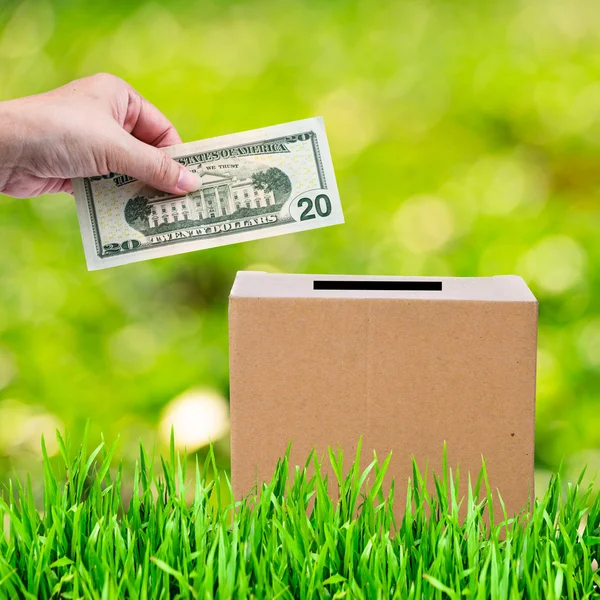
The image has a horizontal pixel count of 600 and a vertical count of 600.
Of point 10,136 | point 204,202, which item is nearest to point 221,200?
point 204,202

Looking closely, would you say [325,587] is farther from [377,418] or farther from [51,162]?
[51,162]

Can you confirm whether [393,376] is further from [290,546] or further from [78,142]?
[78,142]

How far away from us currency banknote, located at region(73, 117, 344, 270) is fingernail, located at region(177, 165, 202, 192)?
0.02m

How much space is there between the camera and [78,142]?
3.23 ft

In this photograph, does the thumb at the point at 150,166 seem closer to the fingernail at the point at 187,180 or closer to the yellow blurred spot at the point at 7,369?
the fingernail at the point at 187,180

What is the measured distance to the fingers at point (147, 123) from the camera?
1166mm

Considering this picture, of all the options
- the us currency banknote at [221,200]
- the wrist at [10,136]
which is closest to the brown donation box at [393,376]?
the us currency banknote at [221,200]

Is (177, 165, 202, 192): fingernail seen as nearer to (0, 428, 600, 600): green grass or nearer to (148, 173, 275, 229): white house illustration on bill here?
(148, 173, 275, 229): white house illustration on bill

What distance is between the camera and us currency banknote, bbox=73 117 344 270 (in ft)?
3.57

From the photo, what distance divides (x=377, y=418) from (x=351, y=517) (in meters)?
0.12

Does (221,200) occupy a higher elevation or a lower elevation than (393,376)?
higher

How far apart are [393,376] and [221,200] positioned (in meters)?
0.43

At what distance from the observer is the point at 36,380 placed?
5.74 ft

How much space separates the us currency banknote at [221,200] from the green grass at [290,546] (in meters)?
0.38
